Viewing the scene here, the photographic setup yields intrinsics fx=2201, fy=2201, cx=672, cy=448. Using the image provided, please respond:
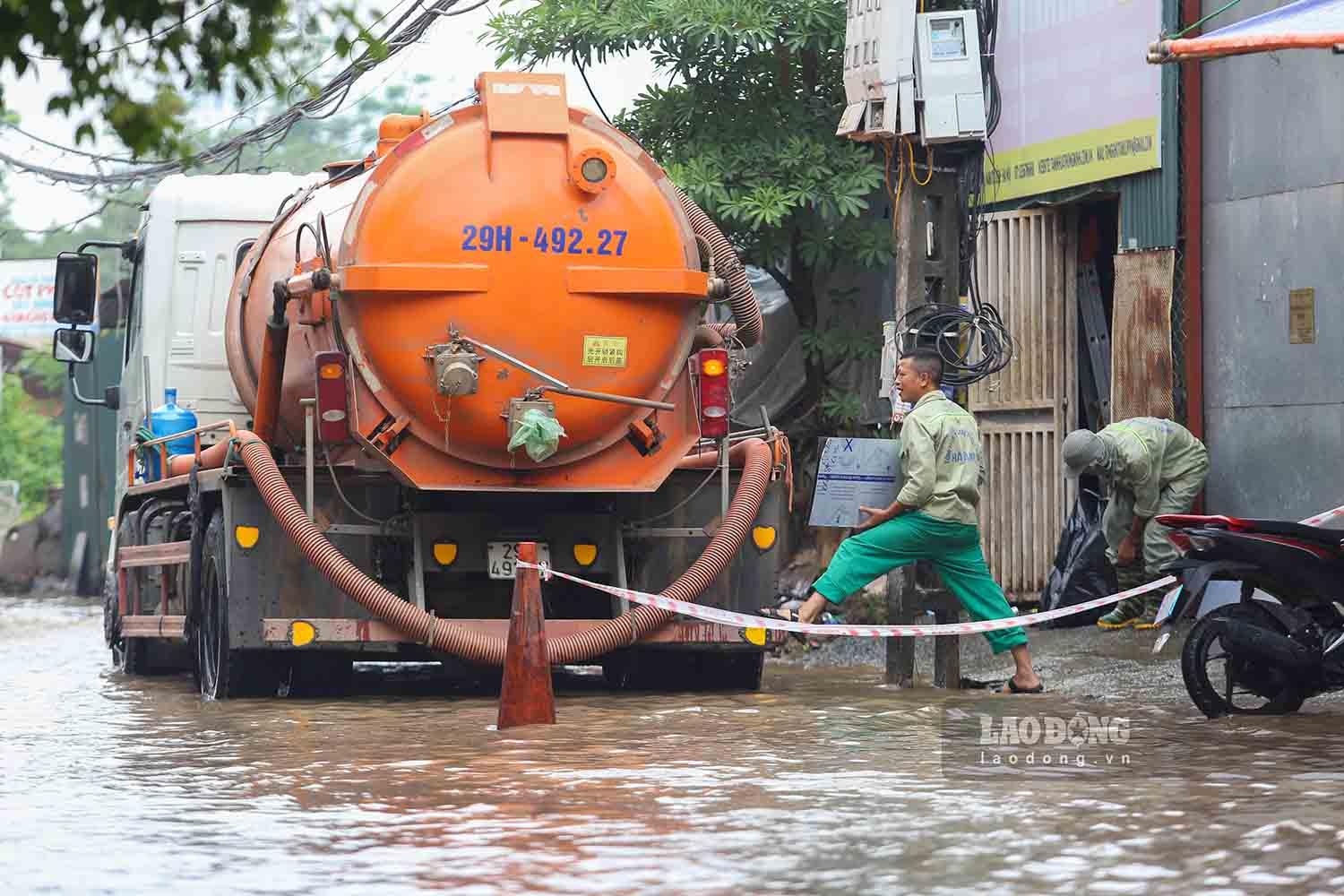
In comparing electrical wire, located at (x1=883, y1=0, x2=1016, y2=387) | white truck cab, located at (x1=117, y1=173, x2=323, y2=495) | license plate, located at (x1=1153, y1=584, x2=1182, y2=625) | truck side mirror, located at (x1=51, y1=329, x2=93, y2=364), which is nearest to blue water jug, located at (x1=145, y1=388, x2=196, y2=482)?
white truck cab, located at (x1=117, y1=173, x2=323, y2=495)

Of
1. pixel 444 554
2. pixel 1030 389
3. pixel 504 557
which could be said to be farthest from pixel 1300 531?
pixel 1030 389

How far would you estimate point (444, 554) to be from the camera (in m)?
10.9

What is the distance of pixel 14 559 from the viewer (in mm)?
30359

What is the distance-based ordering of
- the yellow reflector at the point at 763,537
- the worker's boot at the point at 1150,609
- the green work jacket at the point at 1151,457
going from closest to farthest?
the yellow reflector at the point at 763,537
the green work jacket at the point at 1151,457
the worker's boot at the point at 1150,609

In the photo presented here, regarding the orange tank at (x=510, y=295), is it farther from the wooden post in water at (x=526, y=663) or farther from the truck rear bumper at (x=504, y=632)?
the wooden post in water at (x=526, y=663)

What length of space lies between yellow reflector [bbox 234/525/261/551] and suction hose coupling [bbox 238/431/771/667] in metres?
0.24

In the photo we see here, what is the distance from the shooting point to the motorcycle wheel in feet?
31.7

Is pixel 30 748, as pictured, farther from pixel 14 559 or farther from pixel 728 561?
pixel 14 559

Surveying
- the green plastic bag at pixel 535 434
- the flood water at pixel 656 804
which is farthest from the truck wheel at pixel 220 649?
the green plastic bag at pixel 535 434

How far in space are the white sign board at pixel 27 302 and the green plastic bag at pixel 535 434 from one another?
28038 millimetres

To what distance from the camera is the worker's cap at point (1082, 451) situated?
508 inches

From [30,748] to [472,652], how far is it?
220 centimetres

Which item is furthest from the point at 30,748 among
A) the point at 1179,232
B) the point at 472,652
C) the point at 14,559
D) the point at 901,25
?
the point at 14,559

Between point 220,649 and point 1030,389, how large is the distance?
275 inches
